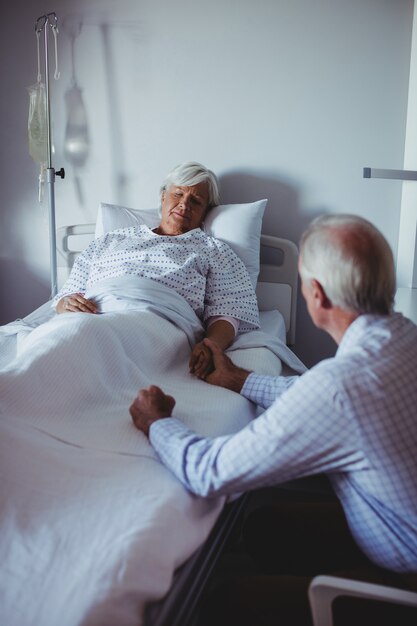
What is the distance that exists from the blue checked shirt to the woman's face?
145 centimetres

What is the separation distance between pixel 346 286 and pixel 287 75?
5.84ft

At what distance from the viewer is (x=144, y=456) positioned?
124cm

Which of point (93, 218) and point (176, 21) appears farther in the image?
point (93, 218)

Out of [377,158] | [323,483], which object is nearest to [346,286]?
[323,483]

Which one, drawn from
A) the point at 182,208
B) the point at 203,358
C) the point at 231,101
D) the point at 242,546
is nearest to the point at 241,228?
the point at 182,208

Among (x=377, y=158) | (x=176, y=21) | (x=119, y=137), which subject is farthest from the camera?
(x=119, y=137)

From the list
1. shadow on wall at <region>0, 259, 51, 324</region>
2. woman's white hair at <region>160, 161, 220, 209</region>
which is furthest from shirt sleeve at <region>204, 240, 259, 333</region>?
shadow on wall at <region>0, 259, 51, 324</region>

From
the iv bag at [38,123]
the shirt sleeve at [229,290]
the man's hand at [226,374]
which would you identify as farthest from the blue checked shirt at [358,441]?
the iv bag at [38,123]

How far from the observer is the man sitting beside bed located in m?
0.97

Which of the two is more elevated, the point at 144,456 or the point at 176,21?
the point at 176,21

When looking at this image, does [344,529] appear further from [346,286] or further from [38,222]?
[38,222]

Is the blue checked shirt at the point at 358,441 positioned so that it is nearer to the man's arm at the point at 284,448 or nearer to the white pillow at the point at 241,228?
the man's arm at the point at 284,448

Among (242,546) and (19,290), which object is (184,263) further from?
(19,290)

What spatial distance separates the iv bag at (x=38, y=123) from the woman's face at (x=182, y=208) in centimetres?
70
